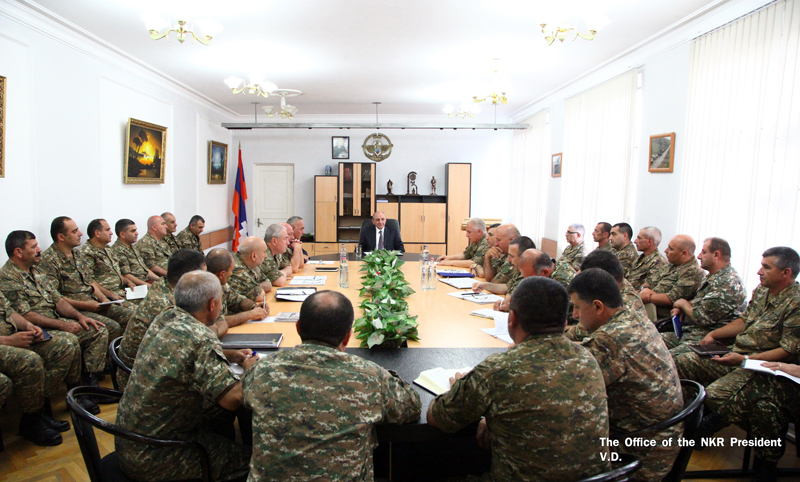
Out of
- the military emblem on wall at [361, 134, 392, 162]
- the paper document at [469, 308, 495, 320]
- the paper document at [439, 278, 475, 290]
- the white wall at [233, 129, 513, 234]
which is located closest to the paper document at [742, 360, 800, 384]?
the paper document at [469, 308, 495, 320]

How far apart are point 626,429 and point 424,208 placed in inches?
328

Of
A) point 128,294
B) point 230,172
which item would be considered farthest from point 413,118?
point 128,294

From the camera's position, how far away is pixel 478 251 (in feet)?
19.2

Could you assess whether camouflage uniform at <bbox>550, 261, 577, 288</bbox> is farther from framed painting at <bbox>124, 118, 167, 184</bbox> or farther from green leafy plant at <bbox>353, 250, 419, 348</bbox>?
framed painting at <bbox>124, 118, 167, 184</bbox>

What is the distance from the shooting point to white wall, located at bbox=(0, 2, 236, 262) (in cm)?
422

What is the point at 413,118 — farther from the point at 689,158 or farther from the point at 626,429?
the point at 626,429

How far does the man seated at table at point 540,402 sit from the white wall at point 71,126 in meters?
4.55

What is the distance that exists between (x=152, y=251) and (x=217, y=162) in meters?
3.76

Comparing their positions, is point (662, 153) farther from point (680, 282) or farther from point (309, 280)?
point (309, 280)

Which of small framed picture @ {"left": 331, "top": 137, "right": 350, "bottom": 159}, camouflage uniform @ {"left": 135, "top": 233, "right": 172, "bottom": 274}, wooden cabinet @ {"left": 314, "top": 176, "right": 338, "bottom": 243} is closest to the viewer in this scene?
camouflage uniform @ {"left": 135, "top": 233, "right": 172, "bottom": 274}

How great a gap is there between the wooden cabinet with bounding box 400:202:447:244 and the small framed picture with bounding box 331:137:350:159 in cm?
173

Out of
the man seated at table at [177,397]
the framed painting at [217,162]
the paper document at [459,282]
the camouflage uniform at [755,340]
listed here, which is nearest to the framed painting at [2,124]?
the man seated at table at [177,397]

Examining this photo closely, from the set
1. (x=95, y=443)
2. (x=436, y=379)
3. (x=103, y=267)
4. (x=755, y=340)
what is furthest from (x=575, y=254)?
(x=95, y=443)

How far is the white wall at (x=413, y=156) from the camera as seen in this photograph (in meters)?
10.5
